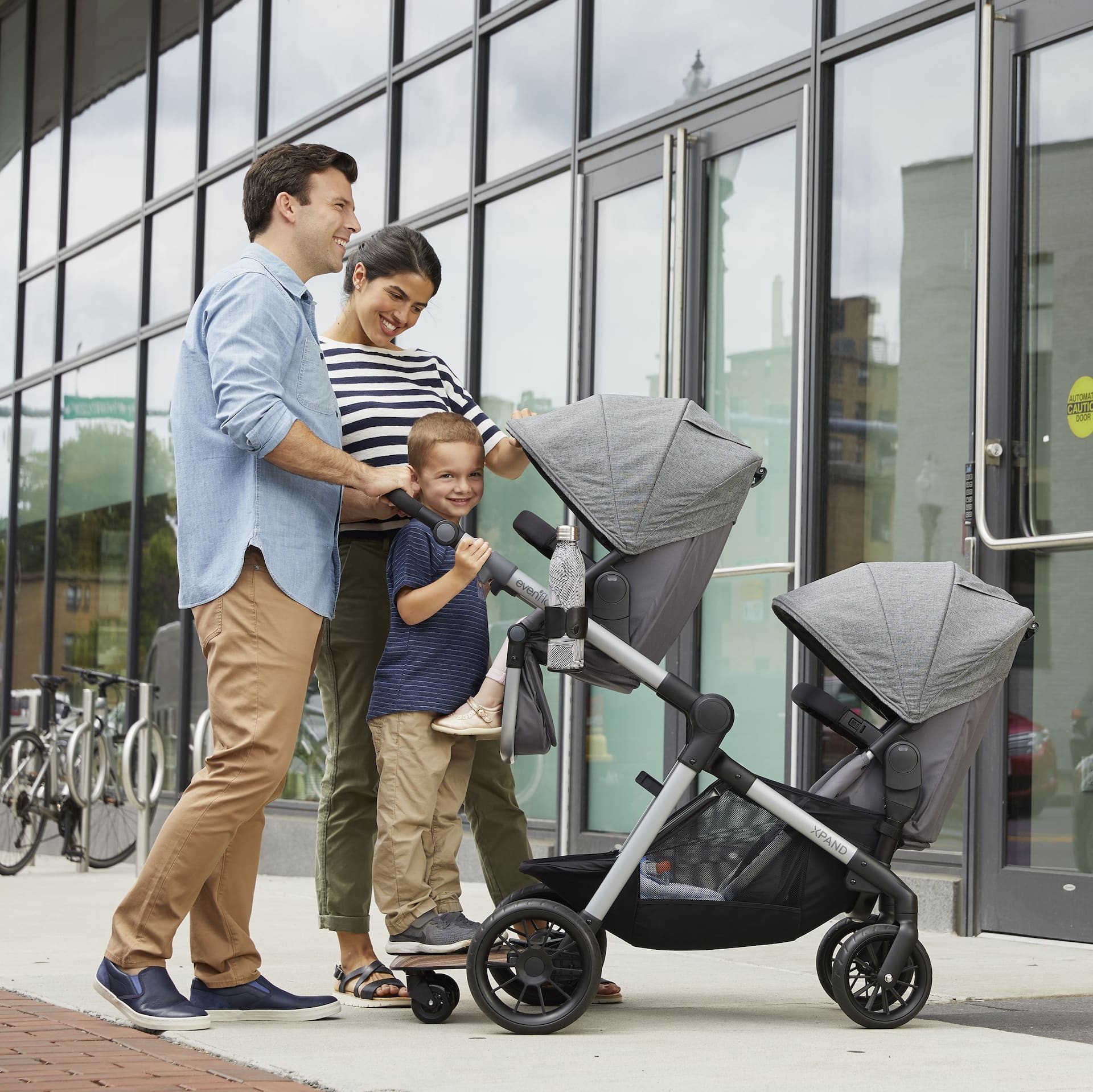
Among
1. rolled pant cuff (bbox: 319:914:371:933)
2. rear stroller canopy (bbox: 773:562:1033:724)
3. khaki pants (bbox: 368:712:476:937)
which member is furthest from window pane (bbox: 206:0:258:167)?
rear stroller canopy (bbox: 773:562:1033:724)

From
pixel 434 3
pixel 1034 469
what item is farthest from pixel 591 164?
pixel 1034 469

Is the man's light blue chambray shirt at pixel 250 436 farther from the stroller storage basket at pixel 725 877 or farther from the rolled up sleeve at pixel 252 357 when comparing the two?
the stroller storage basket at pixel 725 877

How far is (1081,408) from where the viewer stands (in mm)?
5500

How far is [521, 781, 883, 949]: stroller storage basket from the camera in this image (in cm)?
358

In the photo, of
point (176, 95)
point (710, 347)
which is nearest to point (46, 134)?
point (176, 95)

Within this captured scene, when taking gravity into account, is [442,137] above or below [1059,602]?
above

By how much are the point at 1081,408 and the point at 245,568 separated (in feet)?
10.1

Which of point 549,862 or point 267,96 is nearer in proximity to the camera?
point 549,862

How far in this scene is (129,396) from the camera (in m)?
12.3

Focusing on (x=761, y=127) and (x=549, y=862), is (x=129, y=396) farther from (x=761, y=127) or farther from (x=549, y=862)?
(x=549, y=862)

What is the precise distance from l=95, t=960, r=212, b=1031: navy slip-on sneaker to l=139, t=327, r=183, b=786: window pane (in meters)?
7.91

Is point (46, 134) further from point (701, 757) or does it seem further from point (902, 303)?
point (701, 757)

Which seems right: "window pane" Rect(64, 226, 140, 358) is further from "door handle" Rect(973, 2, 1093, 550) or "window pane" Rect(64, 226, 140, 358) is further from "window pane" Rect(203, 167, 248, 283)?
"door handle" Rect(973, 2, 1093, 550)

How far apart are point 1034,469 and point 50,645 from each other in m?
9.55
